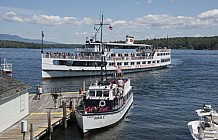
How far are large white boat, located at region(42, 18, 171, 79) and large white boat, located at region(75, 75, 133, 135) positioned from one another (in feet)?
105

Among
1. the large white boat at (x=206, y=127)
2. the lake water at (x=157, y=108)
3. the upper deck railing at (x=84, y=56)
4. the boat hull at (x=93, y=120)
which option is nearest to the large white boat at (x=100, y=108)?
the boat hull at (x=93, y=120)

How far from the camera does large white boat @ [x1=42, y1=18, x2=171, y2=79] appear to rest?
75.5 meters

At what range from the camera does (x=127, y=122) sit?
3484 cm

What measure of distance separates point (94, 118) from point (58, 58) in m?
48.2

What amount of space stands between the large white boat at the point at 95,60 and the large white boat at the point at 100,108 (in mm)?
32068

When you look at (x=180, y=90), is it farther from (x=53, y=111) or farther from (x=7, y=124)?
(x=7, y=124)

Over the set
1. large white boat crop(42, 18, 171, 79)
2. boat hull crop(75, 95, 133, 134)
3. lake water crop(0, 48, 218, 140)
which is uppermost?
large white boat crop(42, 18, 171, 79)

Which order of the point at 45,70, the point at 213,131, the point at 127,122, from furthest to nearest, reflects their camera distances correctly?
the point at 45,70 → the point at 127,122 → the point at 213,131

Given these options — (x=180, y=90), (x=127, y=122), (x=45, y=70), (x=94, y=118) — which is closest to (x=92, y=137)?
(x=94, y=118)

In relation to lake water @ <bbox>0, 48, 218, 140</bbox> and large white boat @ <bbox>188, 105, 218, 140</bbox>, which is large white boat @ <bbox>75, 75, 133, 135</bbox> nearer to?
lake water @ <bbox>0, 48, 218, 140</bbox>

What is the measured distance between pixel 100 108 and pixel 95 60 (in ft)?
160

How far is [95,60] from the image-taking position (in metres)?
79.1

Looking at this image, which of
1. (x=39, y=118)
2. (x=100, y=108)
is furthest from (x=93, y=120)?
(x=39, y=118)

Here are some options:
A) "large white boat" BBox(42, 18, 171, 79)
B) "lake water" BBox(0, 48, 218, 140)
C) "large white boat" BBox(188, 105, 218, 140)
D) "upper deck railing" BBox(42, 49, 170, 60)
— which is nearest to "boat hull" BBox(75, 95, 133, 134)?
"lake water" BBox(0, 48, 218, 140)
